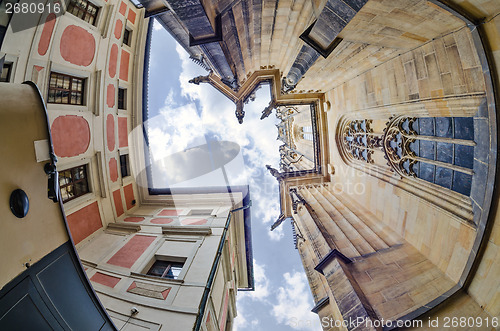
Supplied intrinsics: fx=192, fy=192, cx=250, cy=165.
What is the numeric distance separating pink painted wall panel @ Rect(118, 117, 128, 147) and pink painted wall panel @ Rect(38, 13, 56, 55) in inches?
168

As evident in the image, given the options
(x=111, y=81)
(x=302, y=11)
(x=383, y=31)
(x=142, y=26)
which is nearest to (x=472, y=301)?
(x=383, y=31)

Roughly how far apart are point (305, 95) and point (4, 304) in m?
15.4

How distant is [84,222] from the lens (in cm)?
799

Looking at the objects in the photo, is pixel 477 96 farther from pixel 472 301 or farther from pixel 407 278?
pixel 407 278

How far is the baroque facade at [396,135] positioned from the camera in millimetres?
3943

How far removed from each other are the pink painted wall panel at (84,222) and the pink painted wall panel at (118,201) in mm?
1190

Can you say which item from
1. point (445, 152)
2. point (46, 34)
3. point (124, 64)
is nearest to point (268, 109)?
point (124, 64)

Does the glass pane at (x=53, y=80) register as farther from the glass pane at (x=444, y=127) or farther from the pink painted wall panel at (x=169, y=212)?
the glass pane at (x=444, y=127)

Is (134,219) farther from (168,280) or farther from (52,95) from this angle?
(52,95)

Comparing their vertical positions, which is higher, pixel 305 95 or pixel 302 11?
pixel 302 11

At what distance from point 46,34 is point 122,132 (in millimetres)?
4968

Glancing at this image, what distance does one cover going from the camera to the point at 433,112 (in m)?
5.44

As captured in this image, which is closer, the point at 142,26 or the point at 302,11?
the point at 302,11

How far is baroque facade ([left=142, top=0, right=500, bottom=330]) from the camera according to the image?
394 cm
